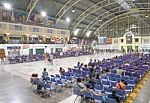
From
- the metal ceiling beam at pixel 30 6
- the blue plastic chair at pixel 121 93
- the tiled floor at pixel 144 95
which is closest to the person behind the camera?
the blue plastic chair at pixel 121 93

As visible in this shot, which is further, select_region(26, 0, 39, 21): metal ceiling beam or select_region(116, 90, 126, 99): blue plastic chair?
select_region(26, 0, 39, 21): metal ceiling beam

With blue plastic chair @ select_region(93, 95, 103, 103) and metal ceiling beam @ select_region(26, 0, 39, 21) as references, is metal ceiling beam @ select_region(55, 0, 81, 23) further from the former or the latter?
blue plastic chair @ select_region(93, 95, 103, 103)

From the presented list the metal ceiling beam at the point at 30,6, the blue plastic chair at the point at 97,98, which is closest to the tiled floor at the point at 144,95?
the blue plastic chair at the point at 97,98

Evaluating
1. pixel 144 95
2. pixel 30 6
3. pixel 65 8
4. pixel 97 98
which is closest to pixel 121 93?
pixel 97 98

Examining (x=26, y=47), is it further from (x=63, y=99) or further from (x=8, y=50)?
(x=63, y=99)

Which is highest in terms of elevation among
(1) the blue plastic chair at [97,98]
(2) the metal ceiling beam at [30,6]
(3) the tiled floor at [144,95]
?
(2) the metal ceiling beam at [30,6]

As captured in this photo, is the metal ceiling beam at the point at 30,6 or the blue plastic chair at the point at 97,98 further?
the metal ceiling beam at the point at 30,6

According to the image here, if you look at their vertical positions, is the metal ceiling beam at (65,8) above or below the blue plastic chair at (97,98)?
above

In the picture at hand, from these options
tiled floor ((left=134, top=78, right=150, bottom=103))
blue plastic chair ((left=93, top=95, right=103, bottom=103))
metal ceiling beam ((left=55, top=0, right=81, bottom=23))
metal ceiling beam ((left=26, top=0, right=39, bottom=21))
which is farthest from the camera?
metal ceiling beam ((left=55, top=0, right=81, bottom=23))

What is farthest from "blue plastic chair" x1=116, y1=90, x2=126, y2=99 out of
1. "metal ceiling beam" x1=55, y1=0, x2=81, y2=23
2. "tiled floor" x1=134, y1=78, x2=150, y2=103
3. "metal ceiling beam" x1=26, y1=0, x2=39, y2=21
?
"metal ceiling beam" x1=55, y1=0, x2=81, y2=23

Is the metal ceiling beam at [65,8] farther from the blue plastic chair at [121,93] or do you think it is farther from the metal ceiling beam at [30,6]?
the blue plastic chair at [121,93]

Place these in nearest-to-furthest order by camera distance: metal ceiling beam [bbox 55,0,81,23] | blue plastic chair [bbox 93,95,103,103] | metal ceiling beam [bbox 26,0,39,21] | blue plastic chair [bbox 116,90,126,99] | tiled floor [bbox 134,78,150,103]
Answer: blue plastic chair [bbox 93,95,103,103], blue plastic chair [bbox 116,90,126,99], tiled floor [bbox 134,78,150,103], metal ceiling beam [bbox 26,0,39,21], metal ceiling beam [bbox 55,0,81,23]

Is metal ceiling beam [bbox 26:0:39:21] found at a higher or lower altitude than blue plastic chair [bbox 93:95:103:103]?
higher

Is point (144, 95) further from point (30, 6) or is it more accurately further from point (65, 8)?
point (65, 8)
